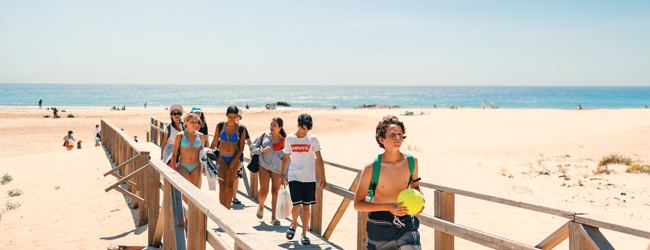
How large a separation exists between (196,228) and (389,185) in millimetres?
1493

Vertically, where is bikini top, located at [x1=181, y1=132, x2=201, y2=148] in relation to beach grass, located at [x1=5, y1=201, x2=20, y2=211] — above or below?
above

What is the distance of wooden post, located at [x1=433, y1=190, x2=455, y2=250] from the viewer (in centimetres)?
416

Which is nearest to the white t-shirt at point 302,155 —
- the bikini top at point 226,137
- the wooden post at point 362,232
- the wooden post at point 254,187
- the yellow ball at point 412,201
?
the wooden post at point 362,232

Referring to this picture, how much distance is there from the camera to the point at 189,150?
5.76 metres

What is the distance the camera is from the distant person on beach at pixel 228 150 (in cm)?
626

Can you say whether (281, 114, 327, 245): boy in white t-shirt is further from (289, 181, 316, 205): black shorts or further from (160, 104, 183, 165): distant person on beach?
(160, 104, 183, 165): distant person on beach

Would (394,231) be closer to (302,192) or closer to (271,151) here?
(302,192)

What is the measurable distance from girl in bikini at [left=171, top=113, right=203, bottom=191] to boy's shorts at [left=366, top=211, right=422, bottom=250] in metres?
3.22

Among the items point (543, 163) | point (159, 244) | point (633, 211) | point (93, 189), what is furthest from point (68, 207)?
point (543, 163)

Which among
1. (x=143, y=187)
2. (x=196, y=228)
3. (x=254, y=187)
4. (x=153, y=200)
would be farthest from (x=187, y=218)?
(x=254, y=187)

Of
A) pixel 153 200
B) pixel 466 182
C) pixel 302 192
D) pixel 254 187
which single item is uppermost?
pixel 302 192

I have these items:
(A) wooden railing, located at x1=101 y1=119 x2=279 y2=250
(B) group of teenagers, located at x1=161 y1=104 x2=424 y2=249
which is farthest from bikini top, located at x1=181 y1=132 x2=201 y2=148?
(A) wooden railing, located at x1=101 y1=119 x2=279 y2=250

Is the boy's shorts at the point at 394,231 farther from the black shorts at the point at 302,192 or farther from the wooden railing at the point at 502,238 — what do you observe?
the black shorts at the point at 302,192

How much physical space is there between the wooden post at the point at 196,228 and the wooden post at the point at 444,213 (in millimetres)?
2109
